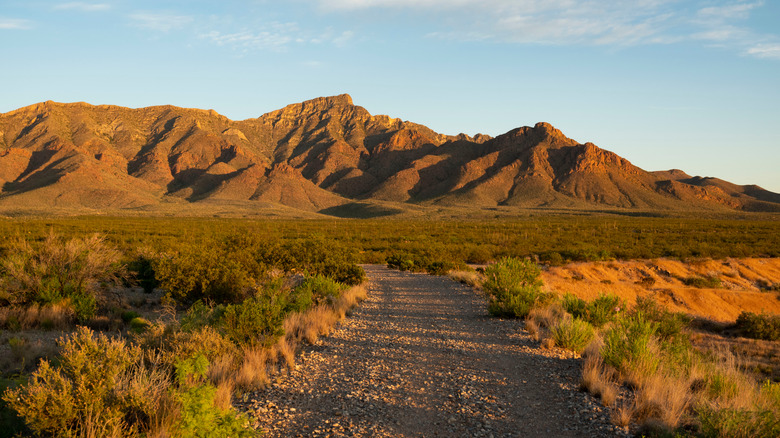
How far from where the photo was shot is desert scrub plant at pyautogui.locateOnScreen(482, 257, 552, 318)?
10695 millimetres

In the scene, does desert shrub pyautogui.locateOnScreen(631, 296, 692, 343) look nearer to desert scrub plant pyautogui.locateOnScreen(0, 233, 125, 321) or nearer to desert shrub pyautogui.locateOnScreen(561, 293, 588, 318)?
desert shrub pyautogui.locateOnScreen(561, 293, 588, 318)

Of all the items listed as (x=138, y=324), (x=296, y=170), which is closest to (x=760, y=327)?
(x=138, y=324)

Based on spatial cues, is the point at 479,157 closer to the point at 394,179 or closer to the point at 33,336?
the point at 394,179

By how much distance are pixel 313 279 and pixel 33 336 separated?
259 inches

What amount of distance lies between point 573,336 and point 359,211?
115264mm

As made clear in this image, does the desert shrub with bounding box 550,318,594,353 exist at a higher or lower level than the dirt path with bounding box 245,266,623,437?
higher

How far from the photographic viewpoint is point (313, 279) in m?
13.2

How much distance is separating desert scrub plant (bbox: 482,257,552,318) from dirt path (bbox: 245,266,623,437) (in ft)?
2.36

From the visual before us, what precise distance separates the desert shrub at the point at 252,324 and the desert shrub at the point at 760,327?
15945mm

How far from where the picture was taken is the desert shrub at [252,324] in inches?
298

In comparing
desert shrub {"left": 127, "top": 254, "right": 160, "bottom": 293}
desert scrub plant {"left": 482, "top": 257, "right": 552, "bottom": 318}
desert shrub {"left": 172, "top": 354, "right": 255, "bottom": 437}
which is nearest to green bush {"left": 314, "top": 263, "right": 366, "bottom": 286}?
desert scrub plant {"left": 482, "top": 257, "right": 552, "bottom": 318}

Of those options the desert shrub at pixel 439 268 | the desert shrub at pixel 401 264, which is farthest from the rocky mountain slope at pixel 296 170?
the desert shrub at pixel 439 268

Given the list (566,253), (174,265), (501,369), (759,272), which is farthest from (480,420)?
(759,272)

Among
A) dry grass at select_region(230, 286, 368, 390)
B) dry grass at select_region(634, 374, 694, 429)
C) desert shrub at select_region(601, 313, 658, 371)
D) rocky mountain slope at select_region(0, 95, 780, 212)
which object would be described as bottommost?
dry grass at select_region(230, 286, 368, 390)
